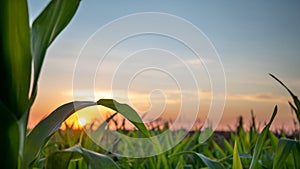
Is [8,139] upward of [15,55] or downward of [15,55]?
downward

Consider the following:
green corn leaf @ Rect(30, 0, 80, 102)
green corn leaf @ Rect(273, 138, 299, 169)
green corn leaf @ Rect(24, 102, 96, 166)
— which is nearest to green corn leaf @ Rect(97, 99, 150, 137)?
green corn leaf @ Rect(24, 102, 96, 166)

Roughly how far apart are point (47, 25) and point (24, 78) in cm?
10

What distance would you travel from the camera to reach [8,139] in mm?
665

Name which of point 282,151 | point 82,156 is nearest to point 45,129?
point 82,156

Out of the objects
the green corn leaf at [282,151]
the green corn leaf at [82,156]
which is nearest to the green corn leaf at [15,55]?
the green corn leaf at [82,156]

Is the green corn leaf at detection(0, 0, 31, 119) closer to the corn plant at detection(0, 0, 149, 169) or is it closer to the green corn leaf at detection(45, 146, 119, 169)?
the corn plant at detection(0, 0, 149, 169)

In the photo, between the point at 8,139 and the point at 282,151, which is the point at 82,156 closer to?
the point at 8,139

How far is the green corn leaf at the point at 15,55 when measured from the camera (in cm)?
63

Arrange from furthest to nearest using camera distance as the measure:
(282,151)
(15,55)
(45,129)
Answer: (282,151) → (45,129) → (15,55)

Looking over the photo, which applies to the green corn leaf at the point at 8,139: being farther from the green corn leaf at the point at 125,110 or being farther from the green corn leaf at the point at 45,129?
the green corn leaf at the point at 125,110

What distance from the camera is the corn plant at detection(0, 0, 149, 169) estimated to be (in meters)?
0.64

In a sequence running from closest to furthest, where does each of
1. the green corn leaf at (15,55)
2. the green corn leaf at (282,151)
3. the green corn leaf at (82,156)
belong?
1. the green corn leaf at (15,55)
2. the green corn leaf at (82,156)
3. the green corn leaf at (282,151)

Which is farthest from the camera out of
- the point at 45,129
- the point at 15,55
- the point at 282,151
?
the point at 282,151

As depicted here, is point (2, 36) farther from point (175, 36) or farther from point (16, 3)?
point (175, 36)
